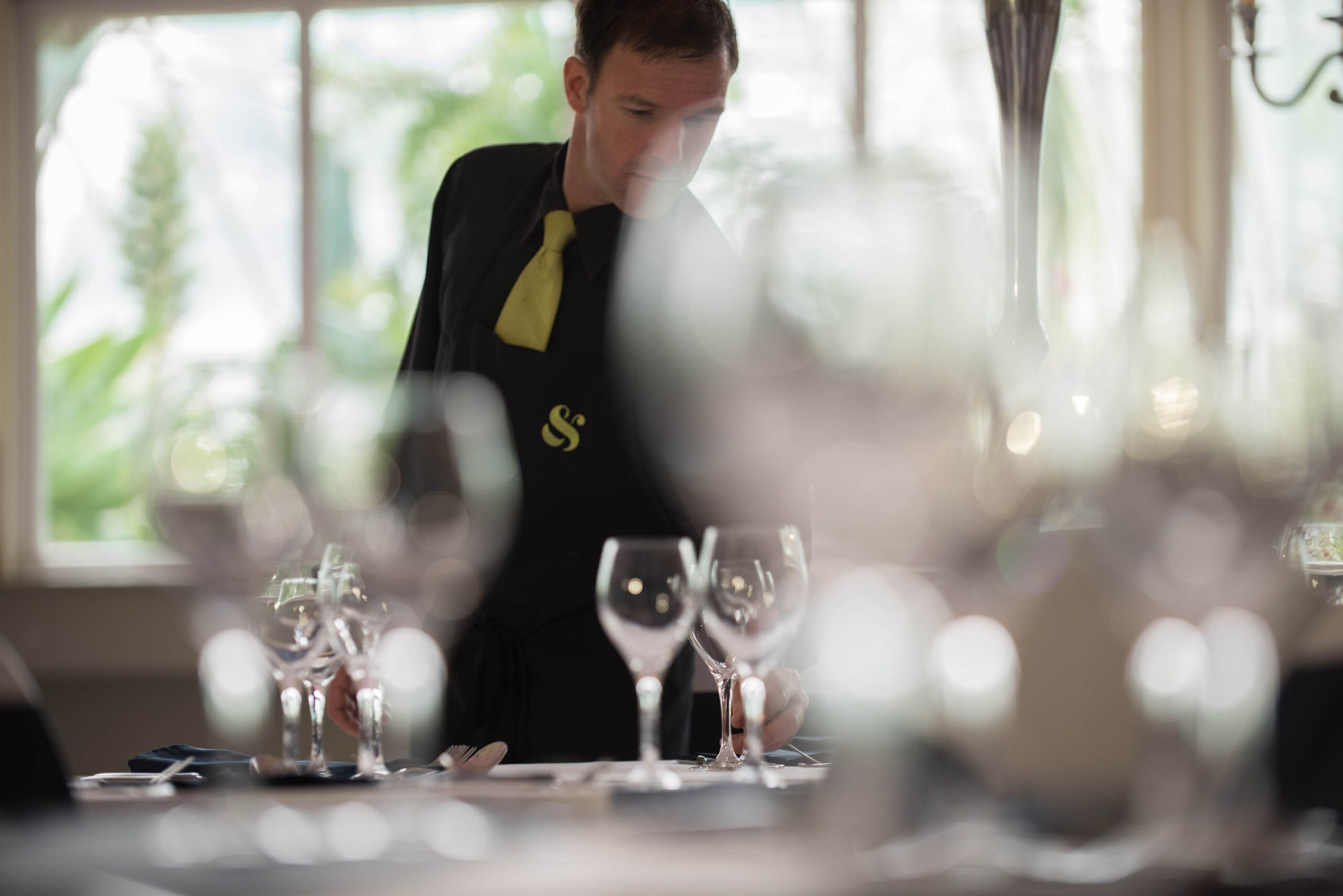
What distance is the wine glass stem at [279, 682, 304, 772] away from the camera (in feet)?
3.18

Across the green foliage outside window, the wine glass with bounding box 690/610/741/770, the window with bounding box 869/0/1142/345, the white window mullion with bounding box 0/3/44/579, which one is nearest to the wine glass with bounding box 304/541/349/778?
the wine glass with bounding box 690/610/741/770

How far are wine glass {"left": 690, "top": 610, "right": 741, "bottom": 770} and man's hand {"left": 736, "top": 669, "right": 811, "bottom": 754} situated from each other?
41mm

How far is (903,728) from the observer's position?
2.11ft

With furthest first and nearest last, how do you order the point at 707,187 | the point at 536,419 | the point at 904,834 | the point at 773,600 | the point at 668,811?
the point at 707,187 → the point at 536,419 → the point at 773,600 → the point at 668,811 → the point at 904,834

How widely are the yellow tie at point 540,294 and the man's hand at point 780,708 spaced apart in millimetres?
562

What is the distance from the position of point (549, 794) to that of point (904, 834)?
313 mm

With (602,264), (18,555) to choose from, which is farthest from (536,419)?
(18,555)

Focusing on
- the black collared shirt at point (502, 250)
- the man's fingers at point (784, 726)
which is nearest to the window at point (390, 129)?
the black collared shirt at point (502, 250)

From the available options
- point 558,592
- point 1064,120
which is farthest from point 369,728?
point 1064,120

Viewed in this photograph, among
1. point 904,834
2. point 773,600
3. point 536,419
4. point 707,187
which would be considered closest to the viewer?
point 904,834

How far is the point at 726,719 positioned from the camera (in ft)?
3.86

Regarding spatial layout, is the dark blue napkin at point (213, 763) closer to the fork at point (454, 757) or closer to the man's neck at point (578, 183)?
the fork at point (454, 757)

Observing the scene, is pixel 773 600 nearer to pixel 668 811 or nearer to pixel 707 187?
pixel 668 811

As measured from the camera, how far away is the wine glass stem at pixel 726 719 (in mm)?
1151
